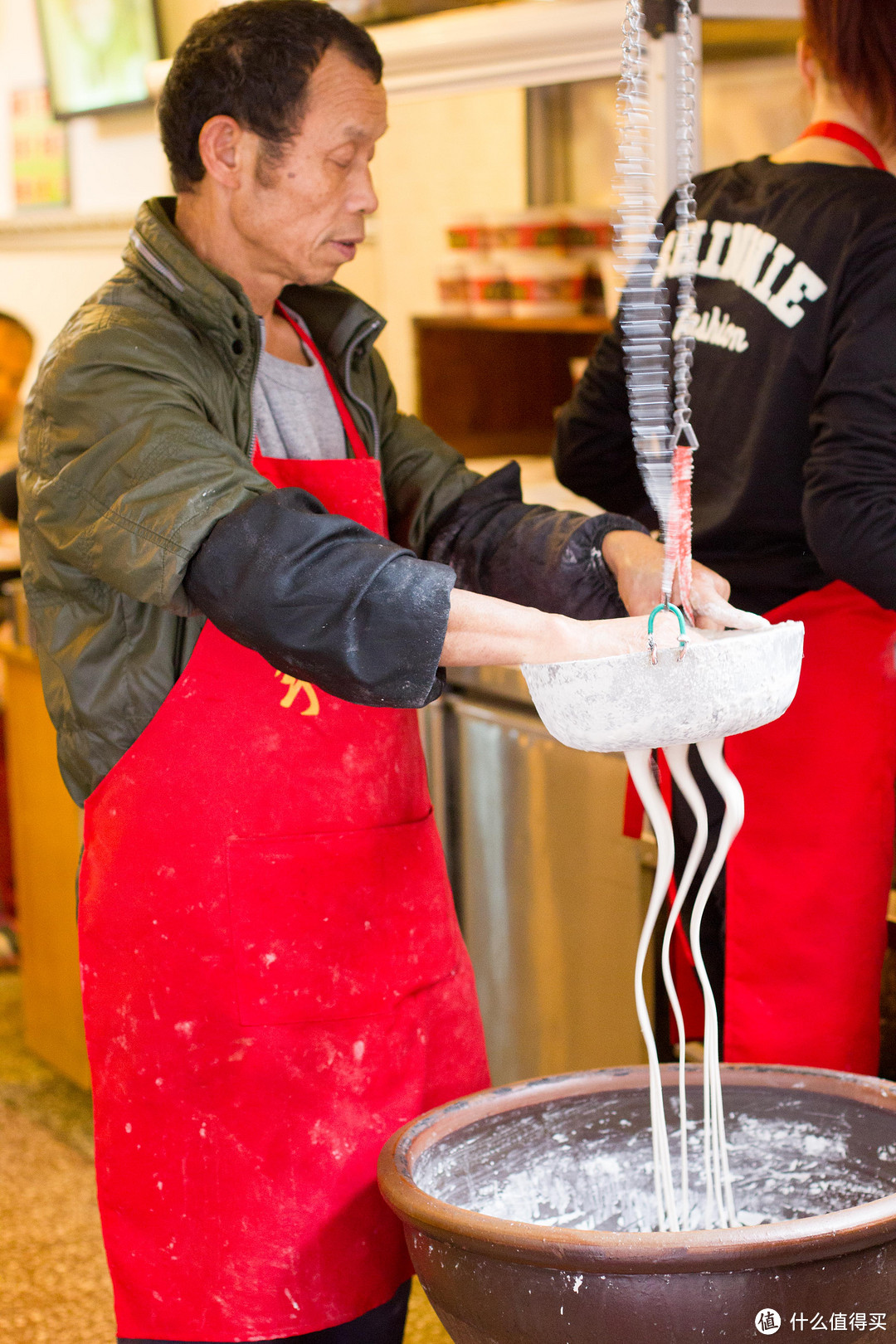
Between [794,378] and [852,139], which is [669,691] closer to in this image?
[794,378]

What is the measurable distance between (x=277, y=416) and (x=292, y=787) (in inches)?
15.4

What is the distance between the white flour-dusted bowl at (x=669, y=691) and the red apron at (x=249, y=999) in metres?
0.40

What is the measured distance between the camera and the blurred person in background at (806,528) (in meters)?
1.56

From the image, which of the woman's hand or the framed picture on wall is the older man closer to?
the woman's hand

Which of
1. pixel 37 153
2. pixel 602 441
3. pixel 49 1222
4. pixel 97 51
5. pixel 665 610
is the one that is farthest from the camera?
pixel 37 153

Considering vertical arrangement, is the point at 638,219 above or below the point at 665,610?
above

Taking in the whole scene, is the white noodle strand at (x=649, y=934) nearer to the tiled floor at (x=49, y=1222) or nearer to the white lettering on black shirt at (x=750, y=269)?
the white lettering on black shirt at (x=750, y=269)

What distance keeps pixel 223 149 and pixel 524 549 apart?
48 cm

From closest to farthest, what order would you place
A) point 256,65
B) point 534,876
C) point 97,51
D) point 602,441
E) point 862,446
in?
1. point 256,65
2. point 862,446
3. point 602,441
4. point 534,876
5. point 97,51

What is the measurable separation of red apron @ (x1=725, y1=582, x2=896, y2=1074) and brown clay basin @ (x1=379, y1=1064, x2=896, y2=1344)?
28 cm

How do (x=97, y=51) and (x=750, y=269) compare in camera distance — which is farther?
(x=97, y=51)

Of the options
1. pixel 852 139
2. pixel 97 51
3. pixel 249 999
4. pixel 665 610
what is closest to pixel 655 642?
pixel 665 610

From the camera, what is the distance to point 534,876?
232 cm

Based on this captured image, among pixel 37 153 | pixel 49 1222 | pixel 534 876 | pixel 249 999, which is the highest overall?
pixel 37 153
